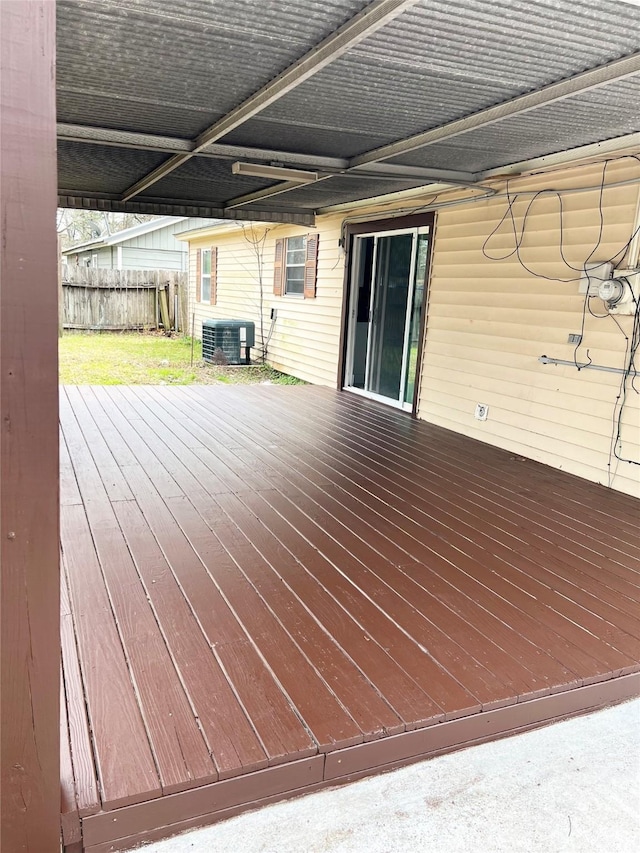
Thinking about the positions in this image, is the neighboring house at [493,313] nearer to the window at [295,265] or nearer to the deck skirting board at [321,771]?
the window at [295,265]

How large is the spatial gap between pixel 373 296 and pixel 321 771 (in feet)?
20.9

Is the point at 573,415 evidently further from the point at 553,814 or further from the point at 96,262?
the point at 96,262

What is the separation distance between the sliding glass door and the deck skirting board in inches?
186

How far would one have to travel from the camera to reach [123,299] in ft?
48.8

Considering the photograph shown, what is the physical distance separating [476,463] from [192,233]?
9742 mm

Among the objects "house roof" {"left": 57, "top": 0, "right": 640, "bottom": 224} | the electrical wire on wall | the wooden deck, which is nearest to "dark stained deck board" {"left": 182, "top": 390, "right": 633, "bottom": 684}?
the wooden deck

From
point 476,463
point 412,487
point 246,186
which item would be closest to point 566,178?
point 476,463

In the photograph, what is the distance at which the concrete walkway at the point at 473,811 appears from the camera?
159 centimetres

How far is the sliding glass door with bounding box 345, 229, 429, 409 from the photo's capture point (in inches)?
263

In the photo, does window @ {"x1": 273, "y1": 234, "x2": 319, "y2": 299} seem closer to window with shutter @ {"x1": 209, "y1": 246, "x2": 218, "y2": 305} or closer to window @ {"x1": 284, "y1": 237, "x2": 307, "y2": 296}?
window @ {"x1": 284, "y1": 237, "x2": 307, "y2": 296}

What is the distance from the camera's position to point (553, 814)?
1.72 metres

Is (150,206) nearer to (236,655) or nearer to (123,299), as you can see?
(236,655)

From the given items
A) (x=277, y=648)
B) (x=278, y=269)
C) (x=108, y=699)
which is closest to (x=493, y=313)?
(x=277, y=648)

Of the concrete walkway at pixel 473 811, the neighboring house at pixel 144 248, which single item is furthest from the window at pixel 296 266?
the neighboring house at pixel 144 248
